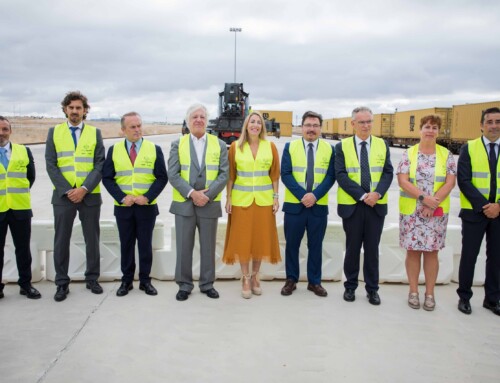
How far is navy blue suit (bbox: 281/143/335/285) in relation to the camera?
4.32 meters

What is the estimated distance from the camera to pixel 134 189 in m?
4.32

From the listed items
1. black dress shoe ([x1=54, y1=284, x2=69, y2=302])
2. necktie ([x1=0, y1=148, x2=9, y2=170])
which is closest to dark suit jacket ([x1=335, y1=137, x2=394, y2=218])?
black dress shoe ([x1=54, y1=284, x2=69, y2=302])

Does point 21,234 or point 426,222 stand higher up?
point 426,222

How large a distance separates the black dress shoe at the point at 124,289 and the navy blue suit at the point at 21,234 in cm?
87

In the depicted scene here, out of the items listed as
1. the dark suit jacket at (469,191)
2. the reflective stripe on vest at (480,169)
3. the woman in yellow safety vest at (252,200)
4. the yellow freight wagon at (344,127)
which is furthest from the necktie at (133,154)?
the yellow freight wagon at (344,127)

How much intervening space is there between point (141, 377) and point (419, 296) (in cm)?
285

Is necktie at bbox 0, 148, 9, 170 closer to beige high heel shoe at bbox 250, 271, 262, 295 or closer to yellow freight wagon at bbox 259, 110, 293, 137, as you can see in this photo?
beige high heel shoe at bbox 250, 271, 262, 295

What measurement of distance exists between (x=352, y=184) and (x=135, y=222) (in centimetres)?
215

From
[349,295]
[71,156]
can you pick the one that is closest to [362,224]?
[349,295]

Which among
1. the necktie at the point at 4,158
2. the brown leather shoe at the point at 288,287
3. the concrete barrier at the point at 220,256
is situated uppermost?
the necktie at the point at 4,158

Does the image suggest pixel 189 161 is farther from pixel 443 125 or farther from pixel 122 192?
pixel 443 125

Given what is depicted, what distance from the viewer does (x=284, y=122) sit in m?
56.2

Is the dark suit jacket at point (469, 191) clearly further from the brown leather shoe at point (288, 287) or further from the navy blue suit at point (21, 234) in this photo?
the navy blue suit at point (21, 234)

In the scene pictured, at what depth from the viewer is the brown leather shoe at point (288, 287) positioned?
14.4 ft
